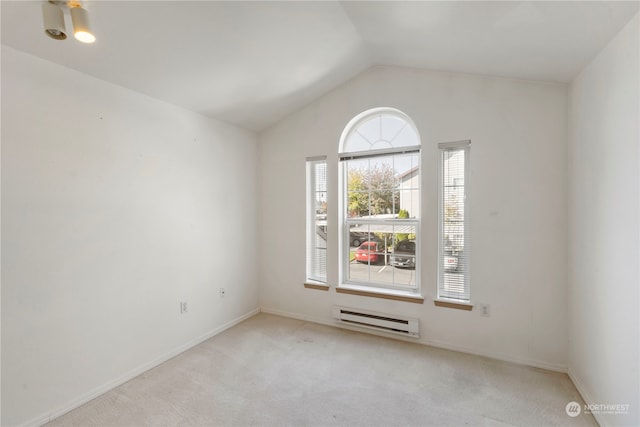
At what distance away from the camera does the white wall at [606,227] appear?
5.22ft

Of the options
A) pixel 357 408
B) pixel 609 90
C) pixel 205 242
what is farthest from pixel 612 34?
pixel 205 242

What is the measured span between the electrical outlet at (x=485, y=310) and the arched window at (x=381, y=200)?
628 mm

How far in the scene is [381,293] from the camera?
318cm

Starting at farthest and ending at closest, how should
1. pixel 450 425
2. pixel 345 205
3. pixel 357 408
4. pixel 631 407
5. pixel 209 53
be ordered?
pixel 345 205 < pixel 209 53 < pixel 357 408 < pixel 450 425 < pixel 631 407

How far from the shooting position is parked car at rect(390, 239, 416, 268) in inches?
125

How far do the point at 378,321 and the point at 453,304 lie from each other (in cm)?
79

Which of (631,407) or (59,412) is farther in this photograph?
(59,412)

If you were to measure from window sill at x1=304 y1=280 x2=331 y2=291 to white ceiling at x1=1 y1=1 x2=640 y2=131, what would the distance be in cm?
225

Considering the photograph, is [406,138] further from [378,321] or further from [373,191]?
[378,321]

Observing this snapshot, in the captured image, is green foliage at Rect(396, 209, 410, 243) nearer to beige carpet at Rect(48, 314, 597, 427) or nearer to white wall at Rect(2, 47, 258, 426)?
beige carpet at Rect(48, 314, 597, 427)

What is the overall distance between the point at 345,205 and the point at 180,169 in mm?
1858

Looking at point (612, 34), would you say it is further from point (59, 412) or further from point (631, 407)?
point (59, 412)

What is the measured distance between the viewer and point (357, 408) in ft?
6.75

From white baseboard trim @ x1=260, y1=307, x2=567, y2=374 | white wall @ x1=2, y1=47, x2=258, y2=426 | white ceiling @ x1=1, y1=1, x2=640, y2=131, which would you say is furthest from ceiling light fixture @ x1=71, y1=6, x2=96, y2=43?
white baseboard trim @ x1=260, y1=307, x2=567, y2=374
